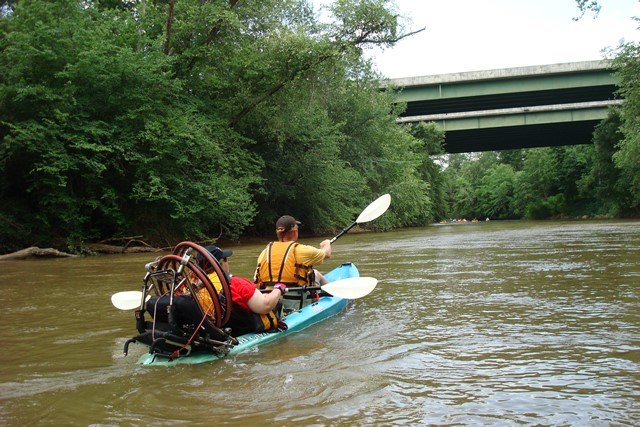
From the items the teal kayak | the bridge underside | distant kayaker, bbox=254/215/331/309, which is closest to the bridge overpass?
the bridge underside

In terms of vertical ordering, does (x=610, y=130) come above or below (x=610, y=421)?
above

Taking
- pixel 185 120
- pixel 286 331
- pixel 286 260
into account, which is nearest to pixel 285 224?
pixel 286 260

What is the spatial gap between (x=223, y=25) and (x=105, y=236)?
757cm

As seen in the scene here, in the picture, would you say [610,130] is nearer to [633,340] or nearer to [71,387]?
[633,340]

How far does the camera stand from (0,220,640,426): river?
283 centimetres

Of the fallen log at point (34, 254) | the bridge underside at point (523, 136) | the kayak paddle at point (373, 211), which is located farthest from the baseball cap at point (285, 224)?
the bridge underside at point (523, 136)

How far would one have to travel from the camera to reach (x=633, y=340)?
396cm

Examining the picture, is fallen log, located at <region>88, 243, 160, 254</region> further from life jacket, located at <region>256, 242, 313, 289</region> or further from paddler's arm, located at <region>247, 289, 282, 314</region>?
paddler's arm, located at <region>247, 289, 282, 314</region>

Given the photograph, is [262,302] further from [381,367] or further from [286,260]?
[381,367]

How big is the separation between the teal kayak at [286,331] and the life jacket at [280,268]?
0.33m

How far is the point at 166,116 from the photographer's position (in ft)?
53.8

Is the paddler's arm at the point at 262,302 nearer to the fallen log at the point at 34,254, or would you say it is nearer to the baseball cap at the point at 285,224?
the baseball cap at the point at 285,224

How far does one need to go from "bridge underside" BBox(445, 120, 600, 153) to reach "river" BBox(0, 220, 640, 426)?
104 feet

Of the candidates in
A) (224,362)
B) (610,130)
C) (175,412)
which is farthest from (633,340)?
(610,130)
